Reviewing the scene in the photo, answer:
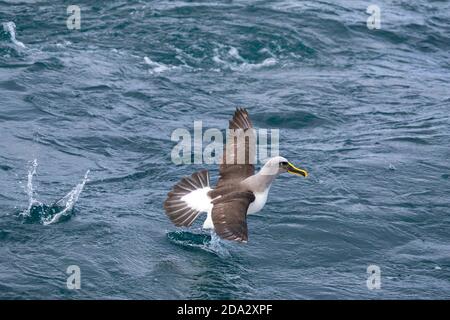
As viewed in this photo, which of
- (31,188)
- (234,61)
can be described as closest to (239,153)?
(31,188)

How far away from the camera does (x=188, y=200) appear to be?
12492mm

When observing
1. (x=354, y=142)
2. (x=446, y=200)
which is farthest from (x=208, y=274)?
(x=354, y=142)

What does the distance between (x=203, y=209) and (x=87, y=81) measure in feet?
24.9

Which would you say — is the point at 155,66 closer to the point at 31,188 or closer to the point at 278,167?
the point at 31,188

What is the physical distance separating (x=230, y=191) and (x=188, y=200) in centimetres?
62

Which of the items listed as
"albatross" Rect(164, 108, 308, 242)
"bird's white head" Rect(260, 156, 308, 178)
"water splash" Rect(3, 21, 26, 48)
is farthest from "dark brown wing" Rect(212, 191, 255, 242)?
"water splash" Rect(3, 21, 26, 48)

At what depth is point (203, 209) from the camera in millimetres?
12328

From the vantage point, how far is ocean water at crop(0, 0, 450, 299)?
1215 centimetres

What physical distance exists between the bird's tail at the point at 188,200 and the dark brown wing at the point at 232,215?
10.6 inches

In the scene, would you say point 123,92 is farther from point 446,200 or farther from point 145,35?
point 446,200

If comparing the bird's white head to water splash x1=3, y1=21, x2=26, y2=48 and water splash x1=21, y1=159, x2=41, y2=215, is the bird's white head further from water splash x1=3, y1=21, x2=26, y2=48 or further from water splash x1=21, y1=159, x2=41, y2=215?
water splash x1=3, y1=21, x2=26, y2=48

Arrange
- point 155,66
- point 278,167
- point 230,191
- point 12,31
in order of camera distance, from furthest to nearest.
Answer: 1. point 12,31
2. point 155,66
3. point 278,167
4. point 230,191

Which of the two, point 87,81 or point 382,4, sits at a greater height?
point 382,4
